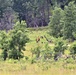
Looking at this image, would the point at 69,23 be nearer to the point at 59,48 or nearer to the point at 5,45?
the point at 59,48

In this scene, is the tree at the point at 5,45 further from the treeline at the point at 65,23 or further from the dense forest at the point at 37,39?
the treeline at the point at 65,23

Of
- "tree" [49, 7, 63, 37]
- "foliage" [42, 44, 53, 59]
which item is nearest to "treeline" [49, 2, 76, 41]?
"tree" [49, 7, 63, 37]

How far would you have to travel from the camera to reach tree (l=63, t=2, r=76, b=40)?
4780cm

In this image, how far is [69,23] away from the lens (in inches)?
1914

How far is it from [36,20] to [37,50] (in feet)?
173

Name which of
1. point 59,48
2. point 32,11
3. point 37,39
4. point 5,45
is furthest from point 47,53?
point 32,11

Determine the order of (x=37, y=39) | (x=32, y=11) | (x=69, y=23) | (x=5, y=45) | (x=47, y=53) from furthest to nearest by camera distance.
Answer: (x=32, y=11) → (x=69, y=23) → (x=37, y=39) → (x=5, y=45) → (x=47, y=53)

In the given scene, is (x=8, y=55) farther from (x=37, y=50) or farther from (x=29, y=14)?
(x=29, y=14)

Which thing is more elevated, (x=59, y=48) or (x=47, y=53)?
(x=59, y=48)

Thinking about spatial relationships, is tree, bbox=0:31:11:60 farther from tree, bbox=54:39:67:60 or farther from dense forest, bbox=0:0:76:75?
tree, bbox=54:39:67:60

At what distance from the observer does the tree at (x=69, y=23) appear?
157ft

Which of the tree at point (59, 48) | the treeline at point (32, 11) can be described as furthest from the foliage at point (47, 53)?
the treeline at point (32, 11)

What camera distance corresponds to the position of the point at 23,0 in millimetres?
85875

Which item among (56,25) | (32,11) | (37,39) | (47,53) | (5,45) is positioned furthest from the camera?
(32,11)
